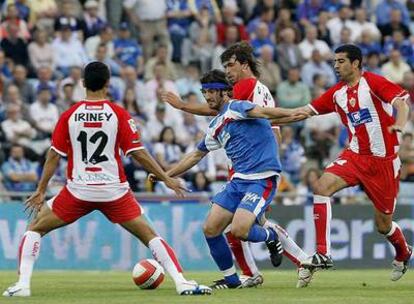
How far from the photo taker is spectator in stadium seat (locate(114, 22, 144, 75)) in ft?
92.4

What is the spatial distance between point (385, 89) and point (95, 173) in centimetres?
368

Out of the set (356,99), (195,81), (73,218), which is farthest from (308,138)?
(73,218)

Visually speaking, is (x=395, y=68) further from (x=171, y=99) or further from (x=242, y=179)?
(x=242, y=179)

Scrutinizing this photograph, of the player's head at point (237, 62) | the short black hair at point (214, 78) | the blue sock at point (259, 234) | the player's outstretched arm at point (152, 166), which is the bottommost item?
the blue sock at point (259, 234)

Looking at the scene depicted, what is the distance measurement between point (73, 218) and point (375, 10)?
19111 mm

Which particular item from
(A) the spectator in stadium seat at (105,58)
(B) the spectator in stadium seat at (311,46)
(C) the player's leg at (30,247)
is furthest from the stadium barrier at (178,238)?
(C) the player's leg at (30,247)

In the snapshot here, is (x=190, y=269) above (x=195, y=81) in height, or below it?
below

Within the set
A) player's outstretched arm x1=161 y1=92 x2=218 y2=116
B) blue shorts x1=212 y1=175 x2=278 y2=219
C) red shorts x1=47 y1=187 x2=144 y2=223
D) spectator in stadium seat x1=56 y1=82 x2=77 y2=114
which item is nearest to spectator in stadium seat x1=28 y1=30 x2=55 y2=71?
spectator in stadium seat x1=56 y1=82 x2=77 y2=114

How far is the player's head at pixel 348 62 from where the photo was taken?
1620 centimetres

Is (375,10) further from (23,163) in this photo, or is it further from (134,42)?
(23,163)

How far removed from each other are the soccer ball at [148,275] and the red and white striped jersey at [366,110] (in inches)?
101

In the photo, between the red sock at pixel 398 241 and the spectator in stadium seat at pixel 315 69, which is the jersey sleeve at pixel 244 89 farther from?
the spectator in stadium seat at pixel 315 69

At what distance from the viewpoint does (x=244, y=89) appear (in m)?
15.5

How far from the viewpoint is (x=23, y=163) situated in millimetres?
24141
